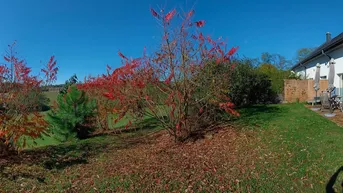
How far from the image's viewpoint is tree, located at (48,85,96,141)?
28.7 feet

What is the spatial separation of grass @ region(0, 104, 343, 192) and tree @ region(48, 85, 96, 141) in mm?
2499

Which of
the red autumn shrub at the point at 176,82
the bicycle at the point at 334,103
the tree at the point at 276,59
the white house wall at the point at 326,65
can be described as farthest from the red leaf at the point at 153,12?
the tree at the point at 276,59

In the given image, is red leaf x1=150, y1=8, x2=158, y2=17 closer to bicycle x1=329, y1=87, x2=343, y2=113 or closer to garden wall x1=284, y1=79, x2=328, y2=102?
bicycle x1=329, y1=87, x2=343, y2=113

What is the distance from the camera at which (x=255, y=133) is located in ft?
20.9

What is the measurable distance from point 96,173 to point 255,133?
14.6 feet

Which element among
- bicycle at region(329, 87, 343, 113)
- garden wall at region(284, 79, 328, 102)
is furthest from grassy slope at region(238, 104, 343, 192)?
garden wall at region(284, 79, 328, 102)

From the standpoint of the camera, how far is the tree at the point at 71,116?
8.75 m

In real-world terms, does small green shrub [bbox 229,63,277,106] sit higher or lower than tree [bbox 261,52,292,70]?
lower

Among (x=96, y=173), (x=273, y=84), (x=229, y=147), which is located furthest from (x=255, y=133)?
(x=273, y=84)

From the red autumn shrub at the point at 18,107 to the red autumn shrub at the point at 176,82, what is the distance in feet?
7.38

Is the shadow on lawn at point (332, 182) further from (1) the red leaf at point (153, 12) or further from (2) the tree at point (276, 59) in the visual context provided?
(2) the tree at point (276, 59)

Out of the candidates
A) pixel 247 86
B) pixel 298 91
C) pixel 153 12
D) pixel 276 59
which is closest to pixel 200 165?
pixel 153 12

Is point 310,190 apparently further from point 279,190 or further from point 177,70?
point 177,70

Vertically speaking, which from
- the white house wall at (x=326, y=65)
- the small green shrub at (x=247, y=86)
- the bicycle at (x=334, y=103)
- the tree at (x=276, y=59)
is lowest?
the bicycle at (x=334, y=103)
